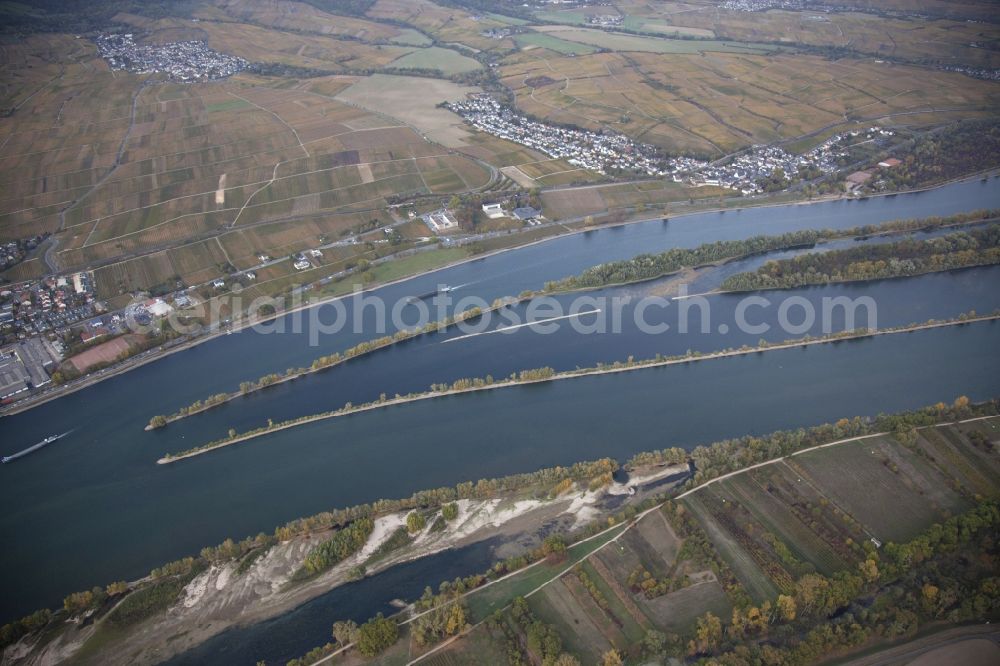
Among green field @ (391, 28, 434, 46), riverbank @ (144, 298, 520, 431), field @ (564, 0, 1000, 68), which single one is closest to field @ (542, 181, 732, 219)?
riverbank @ (144, 298, 520, 431)

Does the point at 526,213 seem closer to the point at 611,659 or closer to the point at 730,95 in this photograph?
the point at 611,659

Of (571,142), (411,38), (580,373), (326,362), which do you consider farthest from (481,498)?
(411,38)

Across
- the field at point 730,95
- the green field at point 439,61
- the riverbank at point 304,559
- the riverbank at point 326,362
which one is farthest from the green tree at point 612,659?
the green field at point 439,61

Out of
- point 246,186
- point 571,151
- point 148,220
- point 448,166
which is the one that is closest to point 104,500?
point 148,220

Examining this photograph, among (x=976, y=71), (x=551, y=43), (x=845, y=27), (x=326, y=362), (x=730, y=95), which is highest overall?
(x=845, y=27)

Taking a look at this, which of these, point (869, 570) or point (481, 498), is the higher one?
point (481, 498)

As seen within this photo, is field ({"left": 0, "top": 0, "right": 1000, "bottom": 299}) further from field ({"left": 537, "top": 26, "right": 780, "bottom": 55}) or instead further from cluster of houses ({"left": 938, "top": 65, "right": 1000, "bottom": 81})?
cluster of houses ({"left": 938, "top": 65, "right": 1000, "bottom": 81})

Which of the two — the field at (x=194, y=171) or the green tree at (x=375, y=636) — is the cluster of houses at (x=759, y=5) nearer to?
the field at (x=194, y=171)
